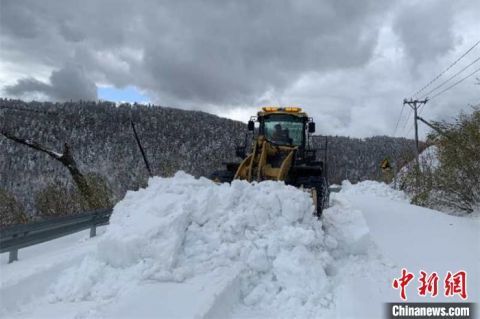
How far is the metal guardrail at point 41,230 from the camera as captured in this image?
7.61m

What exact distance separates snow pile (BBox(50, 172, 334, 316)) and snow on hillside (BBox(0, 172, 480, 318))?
0.02m

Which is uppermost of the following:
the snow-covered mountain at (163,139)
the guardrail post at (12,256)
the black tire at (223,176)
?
the snow-covered mountain at (163,139)

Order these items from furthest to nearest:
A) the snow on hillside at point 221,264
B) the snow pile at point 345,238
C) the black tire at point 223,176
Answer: the black tire at point 223,176 < the snow pile at point 345,238 < the snow on hillside at point 221,264

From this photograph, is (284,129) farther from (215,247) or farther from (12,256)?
(12,256)

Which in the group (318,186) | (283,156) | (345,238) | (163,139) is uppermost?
(163,139)

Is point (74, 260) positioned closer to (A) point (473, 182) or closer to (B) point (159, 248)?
(B) point (159, 248)

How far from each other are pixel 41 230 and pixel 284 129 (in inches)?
335

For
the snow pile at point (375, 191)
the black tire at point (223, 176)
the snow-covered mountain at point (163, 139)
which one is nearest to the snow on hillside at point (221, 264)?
the black tire at point (223, 176)

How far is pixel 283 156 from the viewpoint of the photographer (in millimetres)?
12344

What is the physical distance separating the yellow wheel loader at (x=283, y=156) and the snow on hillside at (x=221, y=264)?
76.9 inches

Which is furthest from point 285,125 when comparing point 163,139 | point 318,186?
point 163,139

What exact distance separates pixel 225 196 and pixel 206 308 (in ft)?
10.9

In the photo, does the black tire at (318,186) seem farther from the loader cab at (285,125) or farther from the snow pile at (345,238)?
the loader cab at (285,125)

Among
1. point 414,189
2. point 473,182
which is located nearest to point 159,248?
point 473,182
